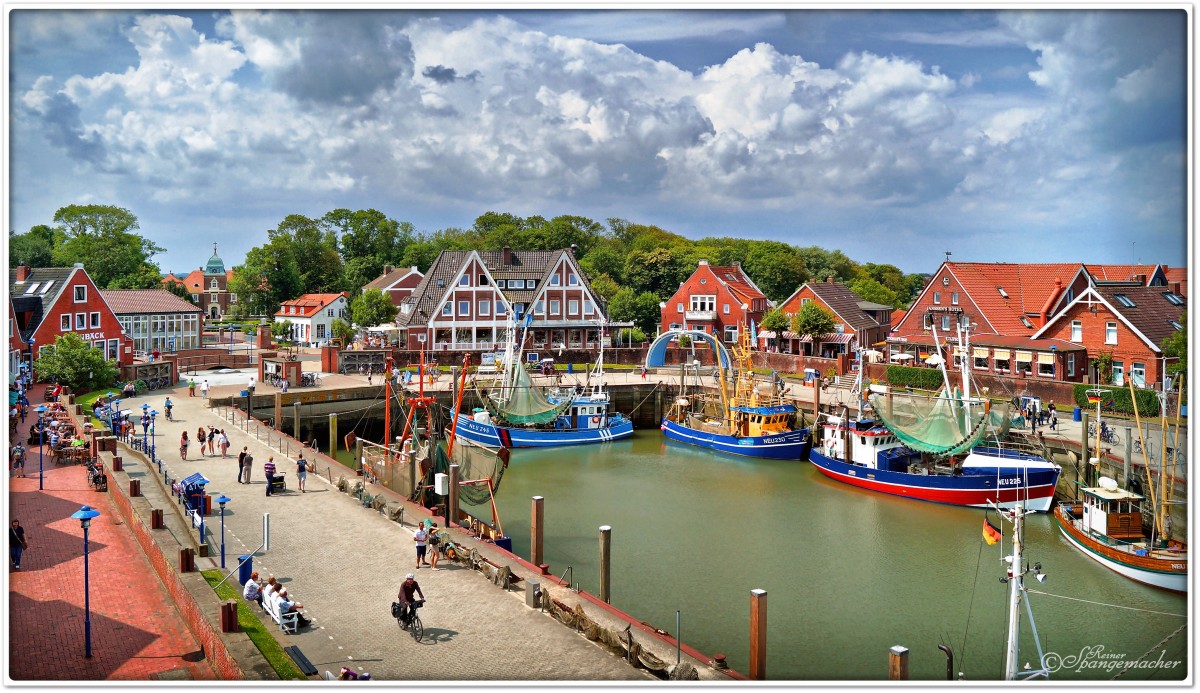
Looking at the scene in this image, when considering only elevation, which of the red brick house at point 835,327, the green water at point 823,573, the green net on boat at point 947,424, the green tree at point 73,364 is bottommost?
the green water at point 823,573

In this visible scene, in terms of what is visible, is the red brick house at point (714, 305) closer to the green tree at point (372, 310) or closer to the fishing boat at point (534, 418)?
the green tree at point (372, 310)

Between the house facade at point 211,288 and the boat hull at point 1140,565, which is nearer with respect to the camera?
the boat hull at point 1140,565

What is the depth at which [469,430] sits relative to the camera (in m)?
47.0

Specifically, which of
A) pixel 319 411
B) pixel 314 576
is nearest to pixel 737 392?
pixel 319 411

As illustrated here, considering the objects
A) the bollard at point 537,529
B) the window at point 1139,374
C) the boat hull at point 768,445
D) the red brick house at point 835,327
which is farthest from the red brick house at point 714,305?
the bollard at point 537,529

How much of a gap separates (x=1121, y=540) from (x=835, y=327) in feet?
132

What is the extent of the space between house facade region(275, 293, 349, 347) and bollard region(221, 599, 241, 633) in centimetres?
7069

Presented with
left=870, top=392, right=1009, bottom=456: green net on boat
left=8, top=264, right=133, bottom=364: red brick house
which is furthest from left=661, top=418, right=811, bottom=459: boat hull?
left=8, top=264, right=133, bottom=364: red brick house

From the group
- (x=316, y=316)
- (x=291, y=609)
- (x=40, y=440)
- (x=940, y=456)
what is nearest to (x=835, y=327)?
(x=940, y=456)

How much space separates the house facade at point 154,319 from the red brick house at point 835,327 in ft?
130

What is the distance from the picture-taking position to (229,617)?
15.4 metres

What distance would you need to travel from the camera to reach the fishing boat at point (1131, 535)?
2430 centimetres

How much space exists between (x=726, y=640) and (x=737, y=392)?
2580 centimetres

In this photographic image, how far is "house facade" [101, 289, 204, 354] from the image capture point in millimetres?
60906
